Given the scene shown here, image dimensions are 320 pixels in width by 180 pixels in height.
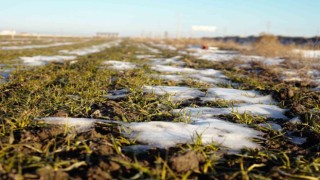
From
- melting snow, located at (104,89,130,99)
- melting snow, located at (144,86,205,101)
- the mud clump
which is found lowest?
melting snow, located at (104,89,130,99)

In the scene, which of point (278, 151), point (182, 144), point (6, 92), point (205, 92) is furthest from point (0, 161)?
point (205, 92)

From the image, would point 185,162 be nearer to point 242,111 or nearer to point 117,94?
point 242,111

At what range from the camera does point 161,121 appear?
268 centimetres

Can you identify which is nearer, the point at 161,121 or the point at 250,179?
the point at 250,179

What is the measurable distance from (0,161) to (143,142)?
91 cm

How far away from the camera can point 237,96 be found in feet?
13.2

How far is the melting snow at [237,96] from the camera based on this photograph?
12.5 ft

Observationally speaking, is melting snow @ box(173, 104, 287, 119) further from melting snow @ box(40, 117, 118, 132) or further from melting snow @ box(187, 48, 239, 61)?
melting snow @ box(187, 48, 239, 61)

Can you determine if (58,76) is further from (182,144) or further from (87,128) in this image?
(182,144)

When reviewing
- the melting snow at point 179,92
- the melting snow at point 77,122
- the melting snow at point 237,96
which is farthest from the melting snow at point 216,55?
the melting snow at point 77,122

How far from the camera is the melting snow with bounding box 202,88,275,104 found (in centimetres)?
382

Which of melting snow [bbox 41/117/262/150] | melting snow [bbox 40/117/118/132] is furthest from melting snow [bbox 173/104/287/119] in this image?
melting snow [bbox 40/117/118/132]

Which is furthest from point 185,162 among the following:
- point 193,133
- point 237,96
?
point 237,96

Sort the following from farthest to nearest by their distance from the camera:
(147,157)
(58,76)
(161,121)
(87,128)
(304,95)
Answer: (58,76), (304,95), (161,121), (87,128), (147,157)
